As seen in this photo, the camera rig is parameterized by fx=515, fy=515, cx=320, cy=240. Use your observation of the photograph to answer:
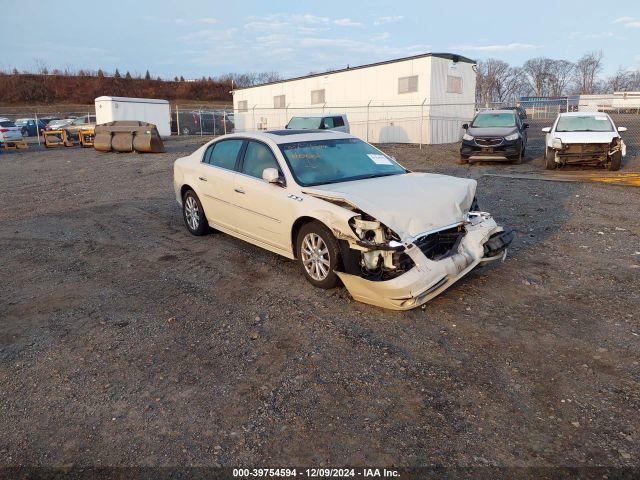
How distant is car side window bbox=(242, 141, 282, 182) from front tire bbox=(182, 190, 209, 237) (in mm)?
1292

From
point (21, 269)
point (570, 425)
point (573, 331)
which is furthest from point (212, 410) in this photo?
point (21, 269)

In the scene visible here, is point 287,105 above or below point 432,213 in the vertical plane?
above

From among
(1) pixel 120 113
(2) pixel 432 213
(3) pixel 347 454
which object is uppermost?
(1) pixel 120 113

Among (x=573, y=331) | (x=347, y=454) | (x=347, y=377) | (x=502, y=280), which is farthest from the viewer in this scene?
(x=502, y=280)

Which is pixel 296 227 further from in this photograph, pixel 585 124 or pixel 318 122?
pixel 318 122

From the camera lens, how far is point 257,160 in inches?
242

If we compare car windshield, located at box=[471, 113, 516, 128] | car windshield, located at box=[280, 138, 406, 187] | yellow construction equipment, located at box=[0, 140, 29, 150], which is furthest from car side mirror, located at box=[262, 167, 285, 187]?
yellow construction equipment, located at box=[0, 140, 29, 150]

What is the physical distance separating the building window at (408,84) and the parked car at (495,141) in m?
9.98

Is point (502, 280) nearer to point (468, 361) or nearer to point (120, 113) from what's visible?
point (468, 361)

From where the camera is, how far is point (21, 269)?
6.19m

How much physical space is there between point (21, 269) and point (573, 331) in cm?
601

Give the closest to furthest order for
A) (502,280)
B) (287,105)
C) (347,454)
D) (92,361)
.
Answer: (347,454)
(92,361)
(502,280)
(287,105)

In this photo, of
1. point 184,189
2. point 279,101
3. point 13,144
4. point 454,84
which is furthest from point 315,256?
point 279,101

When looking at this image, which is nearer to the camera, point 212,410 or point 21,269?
point 212,410
